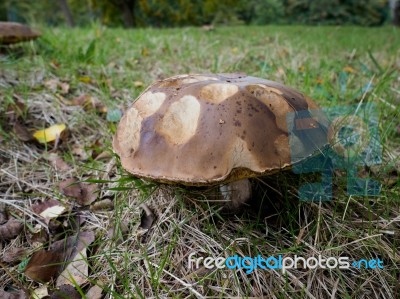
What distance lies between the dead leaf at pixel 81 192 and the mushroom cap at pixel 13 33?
5.21ft

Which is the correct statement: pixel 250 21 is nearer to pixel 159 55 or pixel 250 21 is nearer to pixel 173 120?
pixel 159 55

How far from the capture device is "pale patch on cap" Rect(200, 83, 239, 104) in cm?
106

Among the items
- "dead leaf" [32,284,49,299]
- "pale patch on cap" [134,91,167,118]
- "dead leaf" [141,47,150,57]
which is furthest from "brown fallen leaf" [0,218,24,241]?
"dead leaf" [141,47,150,57]

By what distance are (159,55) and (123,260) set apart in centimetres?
244

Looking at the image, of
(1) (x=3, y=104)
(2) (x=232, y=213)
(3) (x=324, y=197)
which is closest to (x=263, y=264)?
(2) (x=232, y=213)

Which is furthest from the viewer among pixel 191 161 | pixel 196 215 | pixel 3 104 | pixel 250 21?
pixel 250 21

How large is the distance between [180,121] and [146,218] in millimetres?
493

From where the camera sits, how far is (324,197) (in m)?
1.33

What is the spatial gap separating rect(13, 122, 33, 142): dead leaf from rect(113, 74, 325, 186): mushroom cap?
2.98 ft

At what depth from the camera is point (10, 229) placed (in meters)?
1.34

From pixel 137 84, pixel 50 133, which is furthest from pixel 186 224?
pixel 137 84

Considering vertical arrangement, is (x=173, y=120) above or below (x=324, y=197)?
above

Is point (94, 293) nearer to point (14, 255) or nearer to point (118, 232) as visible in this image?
point (118, 232)

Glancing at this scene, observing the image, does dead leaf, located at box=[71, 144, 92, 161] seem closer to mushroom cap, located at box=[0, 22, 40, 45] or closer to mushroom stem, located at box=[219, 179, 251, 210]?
mushroom stem, located at box=[219, 179, 251, 210]
